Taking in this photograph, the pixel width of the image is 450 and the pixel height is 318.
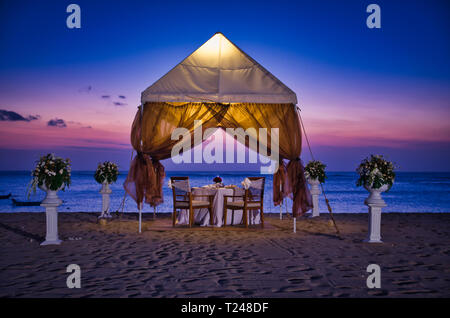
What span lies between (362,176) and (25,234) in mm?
5980

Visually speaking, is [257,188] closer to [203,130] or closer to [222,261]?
[203,130]

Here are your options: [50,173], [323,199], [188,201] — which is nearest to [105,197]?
[188,201]

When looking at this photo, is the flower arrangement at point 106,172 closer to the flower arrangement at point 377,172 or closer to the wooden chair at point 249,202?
the wooden chair at point 249,202

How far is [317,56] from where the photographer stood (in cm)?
1173

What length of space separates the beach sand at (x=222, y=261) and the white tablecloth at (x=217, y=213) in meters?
0.41

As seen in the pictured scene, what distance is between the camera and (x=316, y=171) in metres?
8.70

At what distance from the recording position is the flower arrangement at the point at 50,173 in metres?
5.52

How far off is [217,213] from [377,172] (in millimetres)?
3155

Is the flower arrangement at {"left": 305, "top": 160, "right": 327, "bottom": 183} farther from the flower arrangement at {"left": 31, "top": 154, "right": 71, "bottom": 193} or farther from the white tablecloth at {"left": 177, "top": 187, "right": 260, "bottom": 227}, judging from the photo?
the flower arrangement at {"left": 31, "top": 154, "right": 71, "bottom": 193}

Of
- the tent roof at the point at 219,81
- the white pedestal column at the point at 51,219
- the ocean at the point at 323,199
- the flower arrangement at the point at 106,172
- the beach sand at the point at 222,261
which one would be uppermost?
the tent roof at the point at 219,81

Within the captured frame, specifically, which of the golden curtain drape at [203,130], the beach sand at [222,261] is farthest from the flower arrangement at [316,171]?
the beach sand at [222,261]

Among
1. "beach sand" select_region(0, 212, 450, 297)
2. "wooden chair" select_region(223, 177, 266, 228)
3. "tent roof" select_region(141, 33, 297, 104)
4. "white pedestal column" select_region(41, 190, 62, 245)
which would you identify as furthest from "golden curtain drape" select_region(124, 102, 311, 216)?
"white pedestal column" select_region(41, 190, 62, 245)
